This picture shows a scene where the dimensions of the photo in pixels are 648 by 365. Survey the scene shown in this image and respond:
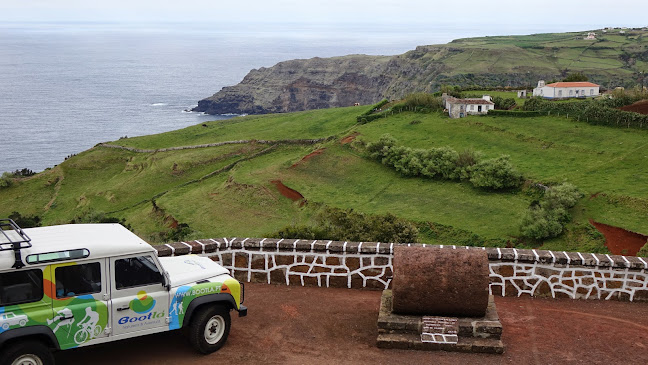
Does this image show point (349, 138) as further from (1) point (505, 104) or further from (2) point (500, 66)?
(2) point (500, 66)

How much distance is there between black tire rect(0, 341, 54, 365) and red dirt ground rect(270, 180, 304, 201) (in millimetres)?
42864

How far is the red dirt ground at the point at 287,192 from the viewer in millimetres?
52438

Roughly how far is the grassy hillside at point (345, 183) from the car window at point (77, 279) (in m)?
26.5

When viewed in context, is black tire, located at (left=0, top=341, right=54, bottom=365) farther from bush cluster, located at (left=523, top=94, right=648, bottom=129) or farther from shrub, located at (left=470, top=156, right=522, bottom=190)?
bush cluster, located at (left=523, top=94, right=648, bottom=129)

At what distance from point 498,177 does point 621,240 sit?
12670mm

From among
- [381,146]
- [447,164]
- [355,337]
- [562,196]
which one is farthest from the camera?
[381,146]

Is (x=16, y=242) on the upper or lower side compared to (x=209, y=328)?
upper

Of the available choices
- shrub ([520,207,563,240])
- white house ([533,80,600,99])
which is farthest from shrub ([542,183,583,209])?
white house ([533,80,600,99])

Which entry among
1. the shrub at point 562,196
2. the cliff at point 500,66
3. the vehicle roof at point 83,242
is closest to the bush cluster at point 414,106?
the shrub at point 562,196

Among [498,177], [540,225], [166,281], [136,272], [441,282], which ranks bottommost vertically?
[540,225]

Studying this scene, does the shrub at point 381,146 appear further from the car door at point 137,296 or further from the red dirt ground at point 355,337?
the car door at point 137,296

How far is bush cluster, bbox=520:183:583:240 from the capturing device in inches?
1539

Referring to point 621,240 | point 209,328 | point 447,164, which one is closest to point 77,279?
point 209,328

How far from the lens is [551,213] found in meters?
40.7
